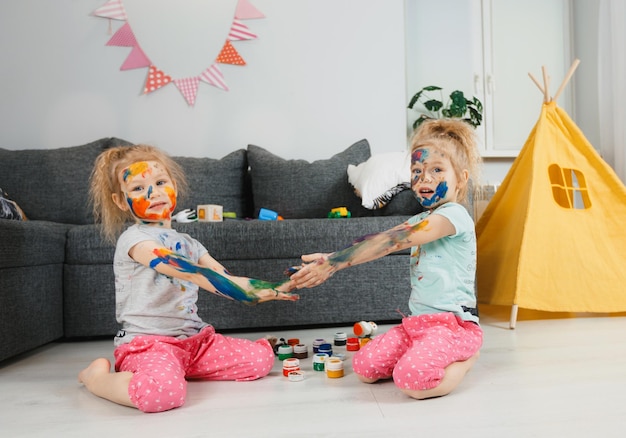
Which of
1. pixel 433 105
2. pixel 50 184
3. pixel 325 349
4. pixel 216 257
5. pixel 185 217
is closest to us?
pixel 325 349

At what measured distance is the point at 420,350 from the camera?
138cm

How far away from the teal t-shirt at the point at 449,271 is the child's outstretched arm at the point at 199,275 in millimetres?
423

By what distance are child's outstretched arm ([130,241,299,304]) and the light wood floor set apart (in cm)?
26

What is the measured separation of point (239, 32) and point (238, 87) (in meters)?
0.34

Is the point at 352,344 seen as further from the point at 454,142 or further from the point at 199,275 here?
the point at 454,142

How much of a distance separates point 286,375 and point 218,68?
229 cm

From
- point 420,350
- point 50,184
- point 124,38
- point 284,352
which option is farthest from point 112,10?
point 420,350

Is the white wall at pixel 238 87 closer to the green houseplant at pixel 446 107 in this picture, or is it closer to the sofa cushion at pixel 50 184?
the green houseplant at pixel 446 107

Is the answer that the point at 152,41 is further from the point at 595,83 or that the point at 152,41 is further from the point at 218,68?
the point at 595,83

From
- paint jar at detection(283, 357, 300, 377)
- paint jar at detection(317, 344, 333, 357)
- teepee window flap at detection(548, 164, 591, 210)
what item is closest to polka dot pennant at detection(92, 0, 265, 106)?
teepee window flap at detection(548, 164, 591, 210)

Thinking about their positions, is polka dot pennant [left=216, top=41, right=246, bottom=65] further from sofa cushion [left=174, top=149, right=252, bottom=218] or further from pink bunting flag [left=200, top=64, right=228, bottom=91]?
sofa cushion [left=174, top=149, right=252, bottom=218]

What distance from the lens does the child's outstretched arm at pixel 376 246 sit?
1539 mm

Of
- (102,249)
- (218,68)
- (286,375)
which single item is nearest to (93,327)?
(102,249)

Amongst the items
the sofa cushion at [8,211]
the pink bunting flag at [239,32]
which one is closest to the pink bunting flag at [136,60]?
the pink bunting flag at [239,32]
